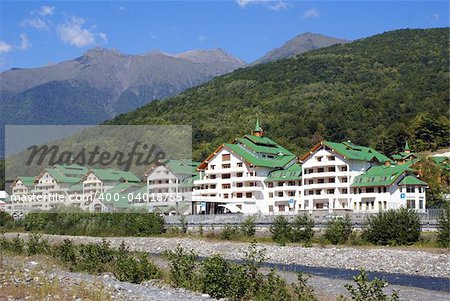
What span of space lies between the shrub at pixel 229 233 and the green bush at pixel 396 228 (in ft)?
39.2

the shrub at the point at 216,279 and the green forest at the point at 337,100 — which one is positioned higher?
the green forest at the point at 337,100

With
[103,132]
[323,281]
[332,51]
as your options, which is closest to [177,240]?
[323,281]

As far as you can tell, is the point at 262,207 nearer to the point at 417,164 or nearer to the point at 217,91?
the point at 417,164

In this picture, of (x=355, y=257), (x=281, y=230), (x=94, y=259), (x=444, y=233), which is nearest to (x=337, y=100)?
(x=281, y=230)

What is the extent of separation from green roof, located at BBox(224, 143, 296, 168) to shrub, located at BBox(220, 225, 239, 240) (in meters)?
25.5

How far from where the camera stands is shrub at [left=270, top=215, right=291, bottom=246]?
A: 47.4 m

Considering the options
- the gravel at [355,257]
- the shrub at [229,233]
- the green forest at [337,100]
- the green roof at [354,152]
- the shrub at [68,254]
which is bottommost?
the gravel at [355,257]

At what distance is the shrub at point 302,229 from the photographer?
152 ft

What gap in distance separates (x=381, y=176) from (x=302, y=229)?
71.8 ft

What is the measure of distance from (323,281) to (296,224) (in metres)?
18.8

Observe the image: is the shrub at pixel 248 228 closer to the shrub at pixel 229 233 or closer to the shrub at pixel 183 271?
the shrub at pixel 229 233

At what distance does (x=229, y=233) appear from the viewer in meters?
51.0

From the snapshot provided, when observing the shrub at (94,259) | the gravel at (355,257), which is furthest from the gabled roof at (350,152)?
the shrub at (94,259)

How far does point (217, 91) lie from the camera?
165 metres
